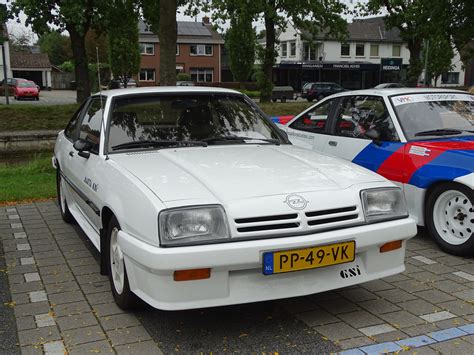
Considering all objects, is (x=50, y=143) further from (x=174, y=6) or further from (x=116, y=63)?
(x=116, y=63)

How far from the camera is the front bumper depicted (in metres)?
2.99

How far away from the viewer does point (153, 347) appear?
322 centimetres

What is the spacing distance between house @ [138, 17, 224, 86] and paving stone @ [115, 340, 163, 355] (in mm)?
61336

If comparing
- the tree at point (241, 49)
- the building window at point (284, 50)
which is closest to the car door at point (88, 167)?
the tree at point (241, 49)

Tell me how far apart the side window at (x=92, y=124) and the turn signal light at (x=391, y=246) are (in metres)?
2.39

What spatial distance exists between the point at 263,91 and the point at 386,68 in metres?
27.6

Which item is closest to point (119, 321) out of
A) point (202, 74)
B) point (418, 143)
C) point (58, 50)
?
point (418, 143)

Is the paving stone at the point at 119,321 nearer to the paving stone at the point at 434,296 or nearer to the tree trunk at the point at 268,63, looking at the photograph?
the paving stone at the point at 434,296

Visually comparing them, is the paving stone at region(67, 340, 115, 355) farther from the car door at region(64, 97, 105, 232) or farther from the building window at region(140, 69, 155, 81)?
the building window at region(140, 69, 155, 81)

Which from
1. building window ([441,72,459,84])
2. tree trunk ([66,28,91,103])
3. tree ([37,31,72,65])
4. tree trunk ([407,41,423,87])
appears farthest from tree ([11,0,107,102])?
tree ([37,31,72,65])

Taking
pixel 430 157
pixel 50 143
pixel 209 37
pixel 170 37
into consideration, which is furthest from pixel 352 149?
pixel 209 37

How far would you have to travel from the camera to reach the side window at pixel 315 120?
22.0ft

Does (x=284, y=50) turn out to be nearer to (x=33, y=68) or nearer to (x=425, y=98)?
(x=33, y=68)

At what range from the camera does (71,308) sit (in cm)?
384
